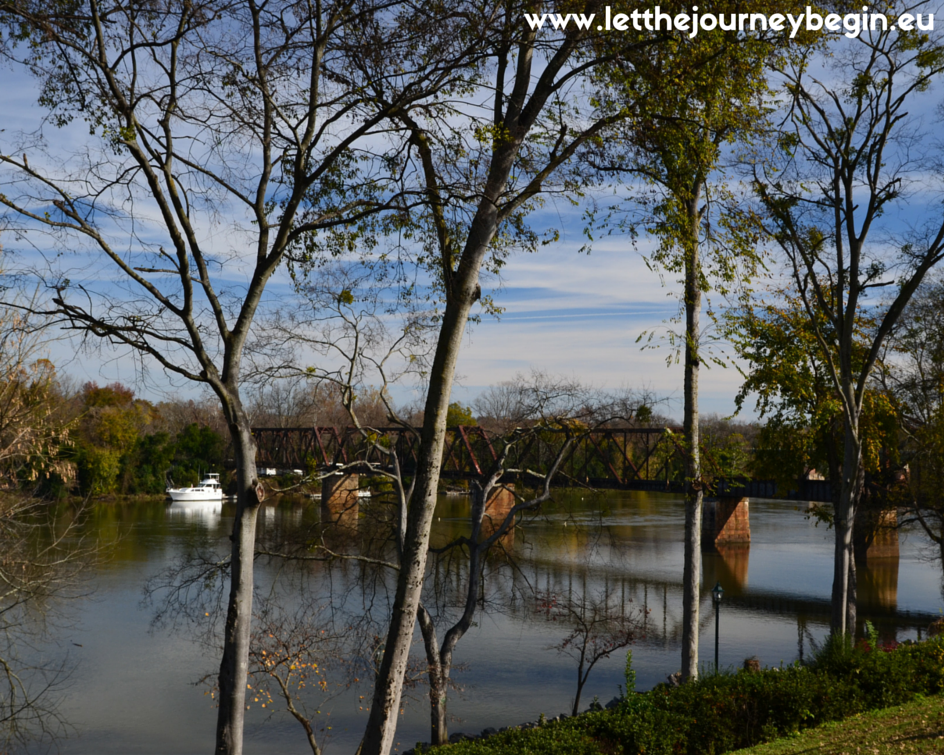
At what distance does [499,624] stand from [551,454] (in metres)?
5.17

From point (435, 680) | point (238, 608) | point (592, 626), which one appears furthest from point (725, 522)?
point (238, 608)

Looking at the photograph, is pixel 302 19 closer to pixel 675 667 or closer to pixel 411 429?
pixel 411 429

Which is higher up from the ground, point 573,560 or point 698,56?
point 698,56

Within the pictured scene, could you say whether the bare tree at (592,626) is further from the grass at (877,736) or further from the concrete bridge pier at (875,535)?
the concrete bridge pier at (875,535)

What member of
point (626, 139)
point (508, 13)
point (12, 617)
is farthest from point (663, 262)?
point (12, 617)

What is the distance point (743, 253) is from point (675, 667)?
11.7m

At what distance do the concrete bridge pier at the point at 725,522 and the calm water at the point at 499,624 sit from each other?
3.92 ft

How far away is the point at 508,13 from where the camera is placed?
312 inches

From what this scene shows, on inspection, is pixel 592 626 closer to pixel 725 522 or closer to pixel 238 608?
pixel 238 608

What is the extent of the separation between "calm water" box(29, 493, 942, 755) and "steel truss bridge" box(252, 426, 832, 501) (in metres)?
1.76

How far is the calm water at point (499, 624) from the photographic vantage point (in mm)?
16125

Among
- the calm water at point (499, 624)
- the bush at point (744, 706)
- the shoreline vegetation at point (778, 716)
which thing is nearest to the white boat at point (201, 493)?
the calm water at point (499, 624)

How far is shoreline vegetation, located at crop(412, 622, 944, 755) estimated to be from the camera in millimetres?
7883

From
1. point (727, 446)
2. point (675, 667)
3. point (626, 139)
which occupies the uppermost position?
point (626, 139)
